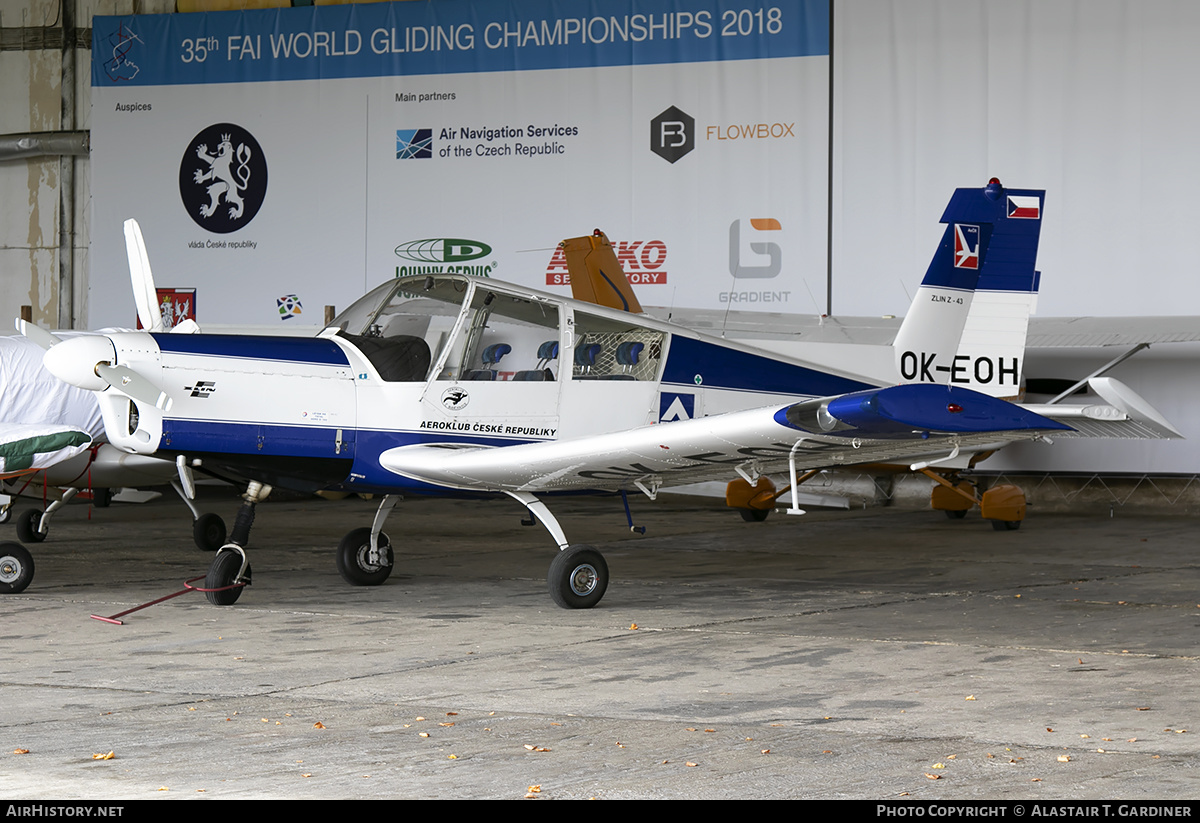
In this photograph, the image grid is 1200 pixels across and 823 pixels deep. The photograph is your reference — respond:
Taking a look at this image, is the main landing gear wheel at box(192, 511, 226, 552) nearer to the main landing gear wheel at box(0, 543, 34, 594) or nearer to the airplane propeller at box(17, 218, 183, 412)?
the main landing gear wheel at box(0, 543, 34, 594)

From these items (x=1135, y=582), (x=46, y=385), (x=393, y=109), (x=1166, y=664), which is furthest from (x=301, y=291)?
(x=1166, y=664)

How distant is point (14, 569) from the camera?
315 inches

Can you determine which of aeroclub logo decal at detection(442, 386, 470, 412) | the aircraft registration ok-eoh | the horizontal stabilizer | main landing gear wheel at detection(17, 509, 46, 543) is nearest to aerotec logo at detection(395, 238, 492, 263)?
main landing gear wheel at detection(17, 509, 46, 543)

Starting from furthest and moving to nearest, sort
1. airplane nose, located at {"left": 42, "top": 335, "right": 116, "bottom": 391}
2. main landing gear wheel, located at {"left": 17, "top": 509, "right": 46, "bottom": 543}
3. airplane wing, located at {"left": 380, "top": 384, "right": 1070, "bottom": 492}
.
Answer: main landing gear wheel, located at {"left": 17, "top": 509, "right": 46, "bottom": 543} < airplane nose, located at {"left": 42, "top": 335, "right": 116, "bottom": 391} < airplane wing, located at {"left": 380, "top": 384, "right": 1070, "bottom": 492}

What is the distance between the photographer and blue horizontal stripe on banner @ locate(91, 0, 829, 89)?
16.4m

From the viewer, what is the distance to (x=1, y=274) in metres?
20.4

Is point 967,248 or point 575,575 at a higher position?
point 967,248

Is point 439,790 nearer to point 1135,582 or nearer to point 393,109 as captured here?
point 1135,582

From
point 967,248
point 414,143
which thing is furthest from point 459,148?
point 967,248

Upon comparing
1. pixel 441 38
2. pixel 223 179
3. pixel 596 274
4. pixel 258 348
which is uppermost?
pixel 441 38

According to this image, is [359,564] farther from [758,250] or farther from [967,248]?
[758,250]

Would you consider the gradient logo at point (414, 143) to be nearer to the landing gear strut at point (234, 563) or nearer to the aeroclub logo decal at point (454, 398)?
the aeroclub logo decal at point (454, 398)

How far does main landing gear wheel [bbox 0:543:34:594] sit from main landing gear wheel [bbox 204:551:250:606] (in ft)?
4.39

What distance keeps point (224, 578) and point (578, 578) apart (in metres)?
1.88
